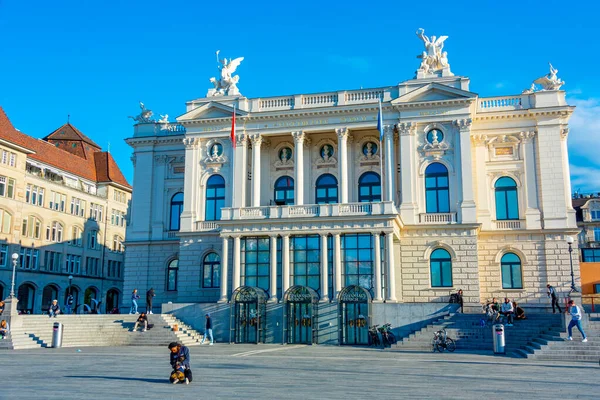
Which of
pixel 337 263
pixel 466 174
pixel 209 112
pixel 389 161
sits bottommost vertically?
pixel 337 263

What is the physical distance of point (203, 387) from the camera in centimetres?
1697

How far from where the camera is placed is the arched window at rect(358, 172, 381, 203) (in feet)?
151

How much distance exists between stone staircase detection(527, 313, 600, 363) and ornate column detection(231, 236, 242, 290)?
19424 mm

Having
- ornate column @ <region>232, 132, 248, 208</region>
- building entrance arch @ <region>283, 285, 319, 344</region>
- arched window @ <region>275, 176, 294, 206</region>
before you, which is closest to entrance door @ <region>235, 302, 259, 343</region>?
building entrance arch @ <region>283, 285, 319, 344</region>

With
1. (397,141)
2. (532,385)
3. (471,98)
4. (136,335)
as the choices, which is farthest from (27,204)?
(532,385)

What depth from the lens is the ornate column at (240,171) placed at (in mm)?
45406

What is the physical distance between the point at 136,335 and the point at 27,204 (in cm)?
3195

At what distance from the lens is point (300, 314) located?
3834cm

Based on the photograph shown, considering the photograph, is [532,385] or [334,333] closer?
[532,385]

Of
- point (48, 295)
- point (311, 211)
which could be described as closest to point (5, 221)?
point (48, 295)

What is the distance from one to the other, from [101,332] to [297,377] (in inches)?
871

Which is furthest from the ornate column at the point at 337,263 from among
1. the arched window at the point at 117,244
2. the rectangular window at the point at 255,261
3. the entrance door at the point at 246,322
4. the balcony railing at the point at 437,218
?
the arched window at the point at 117,244

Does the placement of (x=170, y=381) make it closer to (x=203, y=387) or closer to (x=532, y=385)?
(x=203, y=387)

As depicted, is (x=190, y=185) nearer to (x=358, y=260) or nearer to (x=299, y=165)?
(x=299, y=165)
